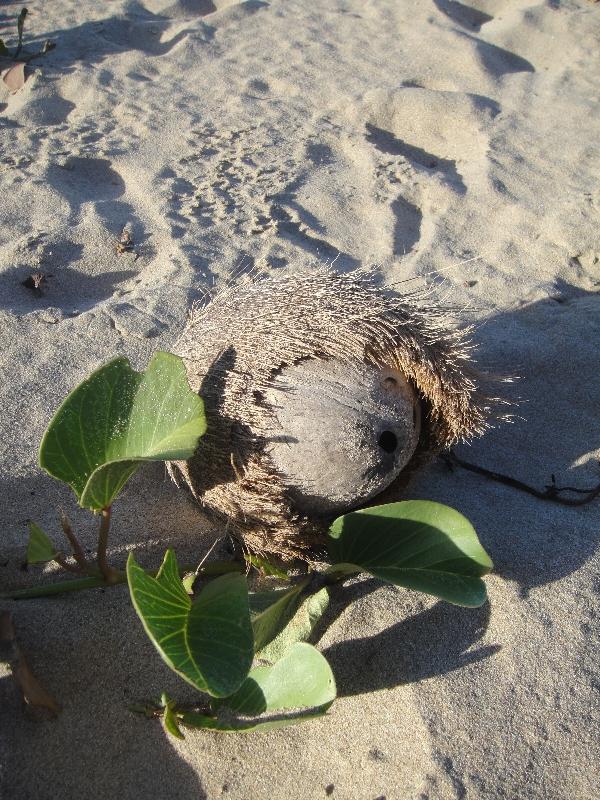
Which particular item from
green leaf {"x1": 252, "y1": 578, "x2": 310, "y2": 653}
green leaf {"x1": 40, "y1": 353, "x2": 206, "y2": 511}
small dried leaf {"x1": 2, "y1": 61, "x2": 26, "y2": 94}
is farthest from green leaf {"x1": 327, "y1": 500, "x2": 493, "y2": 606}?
small dried leaf {"x1": 2, "y1": 61, "x2": 26, "y2": 94}

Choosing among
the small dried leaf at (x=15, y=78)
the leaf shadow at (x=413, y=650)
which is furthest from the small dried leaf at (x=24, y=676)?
the small dried leaf at (x=15, y=78)

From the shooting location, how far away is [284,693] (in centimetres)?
141

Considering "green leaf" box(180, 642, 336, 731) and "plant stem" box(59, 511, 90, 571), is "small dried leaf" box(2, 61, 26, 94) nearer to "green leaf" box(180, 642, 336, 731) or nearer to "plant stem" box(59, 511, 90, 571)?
"plant stem" box(59, 511, 90, 571)

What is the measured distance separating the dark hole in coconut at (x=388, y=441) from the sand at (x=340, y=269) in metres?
0.35

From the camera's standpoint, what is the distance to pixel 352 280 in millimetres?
1787

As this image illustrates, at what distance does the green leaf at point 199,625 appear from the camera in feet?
4.17

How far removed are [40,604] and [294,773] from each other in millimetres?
699

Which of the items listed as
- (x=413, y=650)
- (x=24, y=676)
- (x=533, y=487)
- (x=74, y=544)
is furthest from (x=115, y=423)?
(x=533, y=487)

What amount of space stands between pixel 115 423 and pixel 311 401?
431 millimetres

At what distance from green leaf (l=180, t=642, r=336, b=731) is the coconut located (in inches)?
11.8

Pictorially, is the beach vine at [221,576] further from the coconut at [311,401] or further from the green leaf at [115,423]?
the coconut at [311,401]

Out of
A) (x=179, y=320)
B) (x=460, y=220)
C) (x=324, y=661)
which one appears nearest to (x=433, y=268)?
(x=460, y=220)

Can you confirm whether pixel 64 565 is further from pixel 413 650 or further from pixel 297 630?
pixel 413 650

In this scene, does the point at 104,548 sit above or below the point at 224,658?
below
